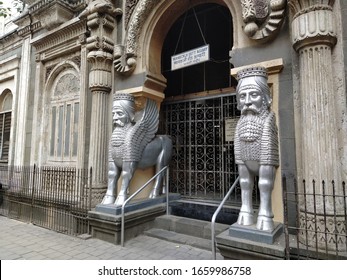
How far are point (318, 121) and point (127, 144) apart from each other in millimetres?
3030

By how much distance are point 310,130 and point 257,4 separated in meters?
2.10

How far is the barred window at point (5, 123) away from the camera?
880cm

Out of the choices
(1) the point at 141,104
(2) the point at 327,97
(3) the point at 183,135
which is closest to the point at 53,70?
(1) the point at 141,104

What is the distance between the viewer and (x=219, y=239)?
10.3 ft

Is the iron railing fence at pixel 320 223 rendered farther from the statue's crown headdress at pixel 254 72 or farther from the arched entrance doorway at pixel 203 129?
the arched entrance doorway at pixel 203 129

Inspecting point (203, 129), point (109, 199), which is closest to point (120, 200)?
point (109, 199)

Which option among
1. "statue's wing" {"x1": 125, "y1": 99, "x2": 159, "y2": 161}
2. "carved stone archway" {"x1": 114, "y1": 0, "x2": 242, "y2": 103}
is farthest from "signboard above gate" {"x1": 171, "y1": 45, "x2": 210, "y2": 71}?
"statue's wing" {"x1": 125, "y1": 99, "x2": 159, "y2": 161}

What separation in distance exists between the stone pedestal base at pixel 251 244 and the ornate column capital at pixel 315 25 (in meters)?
2.38

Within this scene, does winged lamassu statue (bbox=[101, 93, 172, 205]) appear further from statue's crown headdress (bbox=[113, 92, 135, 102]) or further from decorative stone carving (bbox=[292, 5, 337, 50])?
decorative stone carving (bbox=[292, 5, 337, 50])

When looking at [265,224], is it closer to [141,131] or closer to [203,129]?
[141,131]

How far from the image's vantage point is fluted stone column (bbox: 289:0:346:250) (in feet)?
9.16

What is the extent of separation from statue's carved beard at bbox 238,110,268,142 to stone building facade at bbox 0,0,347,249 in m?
0.49

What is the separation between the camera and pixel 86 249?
4.05m

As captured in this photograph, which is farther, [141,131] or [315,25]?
[141,131]
